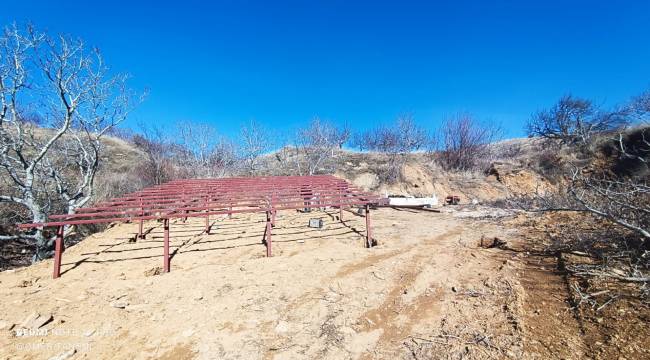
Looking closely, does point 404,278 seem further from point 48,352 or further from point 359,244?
point 48,352

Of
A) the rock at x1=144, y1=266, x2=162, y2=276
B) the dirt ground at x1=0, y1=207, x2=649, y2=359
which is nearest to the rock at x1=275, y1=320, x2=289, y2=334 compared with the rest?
the dirt ground at x1=0, y1=207, x2=649, y2=359

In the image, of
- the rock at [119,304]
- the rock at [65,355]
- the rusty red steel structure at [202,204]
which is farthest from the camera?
the rusty red steel structure at [202,204]

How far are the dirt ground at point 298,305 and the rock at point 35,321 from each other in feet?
0.06

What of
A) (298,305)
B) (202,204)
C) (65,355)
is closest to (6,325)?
(65,355)

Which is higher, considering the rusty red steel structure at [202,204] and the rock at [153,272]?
the rusty red steel structure at [202,204]

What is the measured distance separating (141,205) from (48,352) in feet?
11.8

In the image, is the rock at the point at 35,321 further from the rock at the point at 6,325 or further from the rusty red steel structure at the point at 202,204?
the rusty red steel structure at the point at 202,204

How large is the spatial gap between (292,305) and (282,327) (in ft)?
1.68

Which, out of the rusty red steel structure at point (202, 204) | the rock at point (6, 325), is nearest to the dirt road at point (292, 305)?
the rock at point (6, 325)

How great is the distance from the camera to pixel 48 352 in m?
2.86

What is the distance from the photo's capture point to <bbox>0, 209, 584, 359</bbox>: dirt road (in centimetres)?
283

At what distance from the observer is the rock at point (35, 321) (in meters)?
3.25

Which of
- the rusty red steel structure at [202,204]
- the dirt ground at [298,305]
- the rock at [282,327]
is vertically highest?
the rusty red steel structure at [202,204]

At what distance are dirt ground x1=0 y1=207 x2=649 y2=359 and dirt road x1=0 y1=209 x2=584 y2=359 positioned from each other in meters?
0.02
